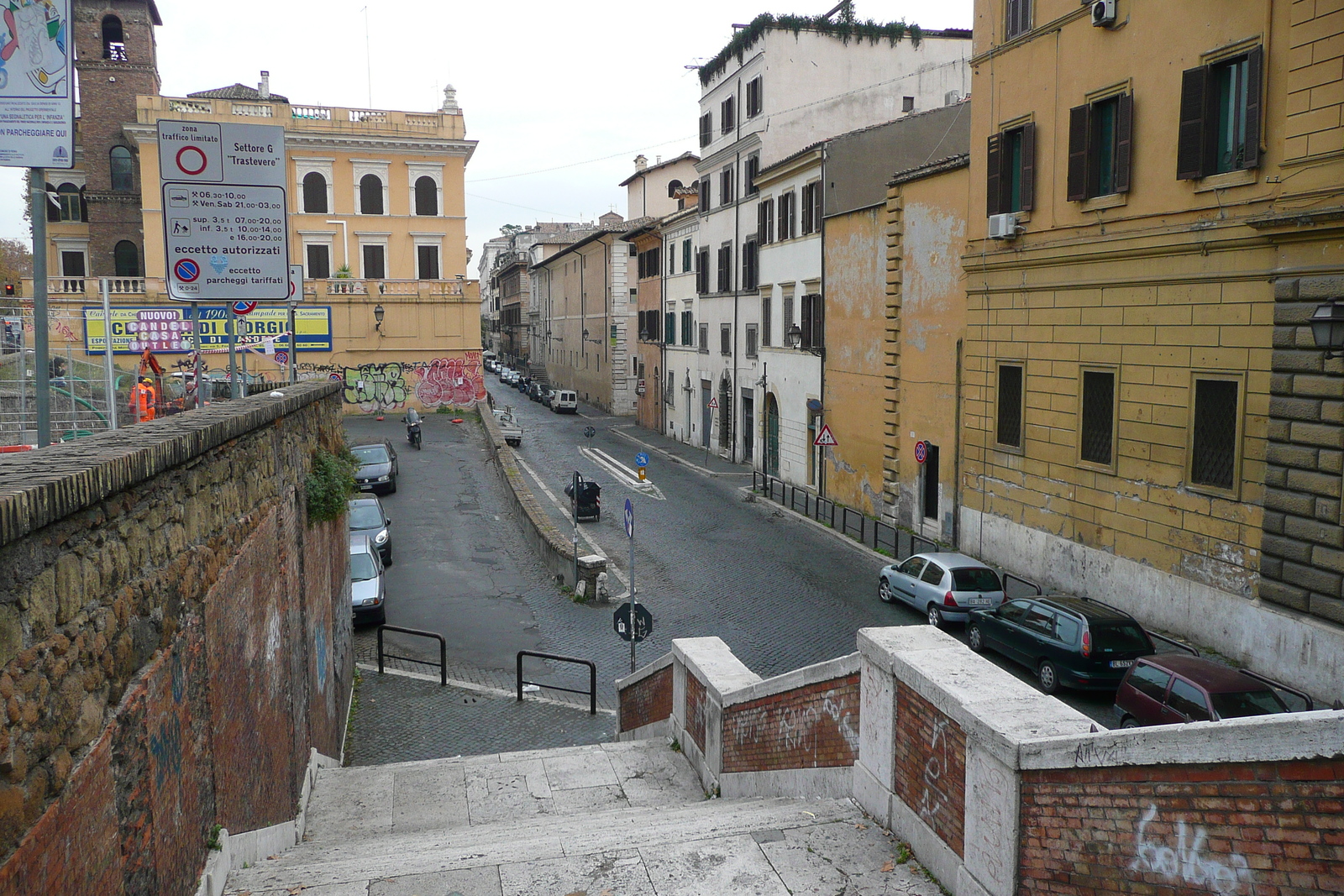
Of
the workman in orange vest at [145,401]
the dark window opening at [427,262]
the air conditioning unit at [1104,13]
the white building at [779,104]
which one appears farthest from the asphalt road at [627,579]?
the dark window opening at [427,262]

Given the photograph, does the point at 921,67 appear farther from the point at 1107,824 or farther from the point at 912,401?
the point at 1107,824

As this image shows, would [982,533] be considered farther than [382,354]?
No

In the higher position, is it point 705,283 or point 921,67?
point 921,67

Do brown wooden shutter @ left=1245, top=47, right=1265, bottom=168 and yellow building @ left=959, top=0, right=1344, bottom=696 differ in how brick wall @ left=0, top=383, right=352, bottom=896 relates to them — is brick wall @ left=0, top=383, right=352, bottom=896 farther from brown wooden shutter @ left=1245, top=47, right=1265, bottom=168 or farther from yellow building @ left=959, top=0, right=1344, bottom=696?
brown wooden shutter @ left=1245, top=47, right=1265, bottom=168

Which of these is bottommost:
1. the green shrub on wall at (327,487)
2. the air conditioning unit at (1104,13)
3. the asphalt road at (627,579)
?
the asphalt road at (627,579)

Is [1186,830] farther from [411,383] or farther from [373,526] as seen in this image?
[411,383]

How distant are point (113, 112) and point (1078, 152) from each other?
49172 millimetres

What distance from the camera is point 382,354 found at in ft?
150

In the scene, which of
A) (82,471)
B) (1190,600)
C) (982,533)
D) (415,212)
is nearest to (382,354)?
(415,212)

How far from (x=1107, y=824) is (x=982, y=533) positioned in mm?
18328

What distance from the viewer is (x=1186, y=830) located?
4.35m

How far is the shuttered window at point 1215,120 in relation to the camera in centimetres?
1509

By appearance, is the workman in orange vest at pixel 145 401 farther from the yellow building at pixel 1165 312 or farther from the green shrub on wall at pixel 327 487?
the yellow building at pixel 1165 312

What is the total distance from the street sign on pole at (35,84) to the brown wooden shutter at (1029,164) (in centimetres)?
1811
